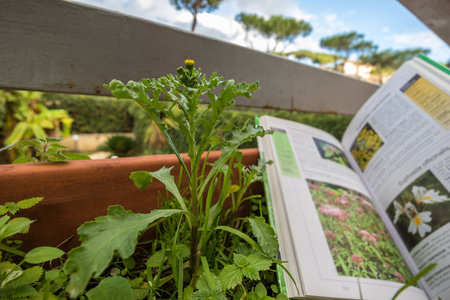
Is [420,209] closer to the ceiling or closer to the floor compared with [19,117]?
closer to the floor

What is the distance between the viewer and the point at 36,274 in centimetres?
26

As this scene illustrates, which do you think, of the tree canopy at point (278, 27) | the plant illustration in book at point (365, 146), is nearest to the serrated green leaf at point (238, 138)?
the plant illustration in book at point (365, 146)

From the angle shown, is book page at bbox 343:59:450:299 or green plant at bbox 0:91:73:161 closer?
book page at bbox 343:59:450:299

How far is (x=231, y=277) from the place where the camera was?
0.95 ft

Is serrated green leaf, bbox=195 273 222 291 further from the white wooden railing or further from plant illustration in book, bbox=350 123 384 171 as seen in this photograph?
plant illustration in book, bbox=350 123 384 171

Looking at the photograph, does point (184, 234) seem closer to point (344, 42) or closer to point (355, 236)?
point (355, 236)

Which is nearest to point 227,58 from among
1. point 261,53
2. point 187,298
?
point 261,53

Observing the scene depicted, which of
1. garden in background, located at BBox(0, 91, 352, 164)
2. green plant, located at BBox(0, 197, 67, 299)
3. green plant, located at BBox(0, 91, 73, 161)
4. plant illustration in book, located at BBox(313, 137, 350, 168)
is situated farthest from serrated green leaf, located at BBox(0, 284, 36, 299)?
green plant, located at BBox(0, 91, 73, 161)

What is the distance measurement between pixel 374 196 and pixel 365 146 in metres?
0.16

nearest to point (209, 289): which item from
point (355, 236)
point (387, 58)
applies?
point (355, 236)

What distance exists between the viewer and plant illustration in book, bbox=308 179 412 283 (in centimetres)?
42

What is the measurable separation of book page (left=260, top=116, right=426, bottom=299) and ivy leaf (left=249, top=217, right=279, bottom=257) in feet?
0.29

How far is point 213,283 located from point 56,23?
47 centimetres

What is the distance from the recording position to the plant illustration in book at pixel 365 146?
2.16ft
